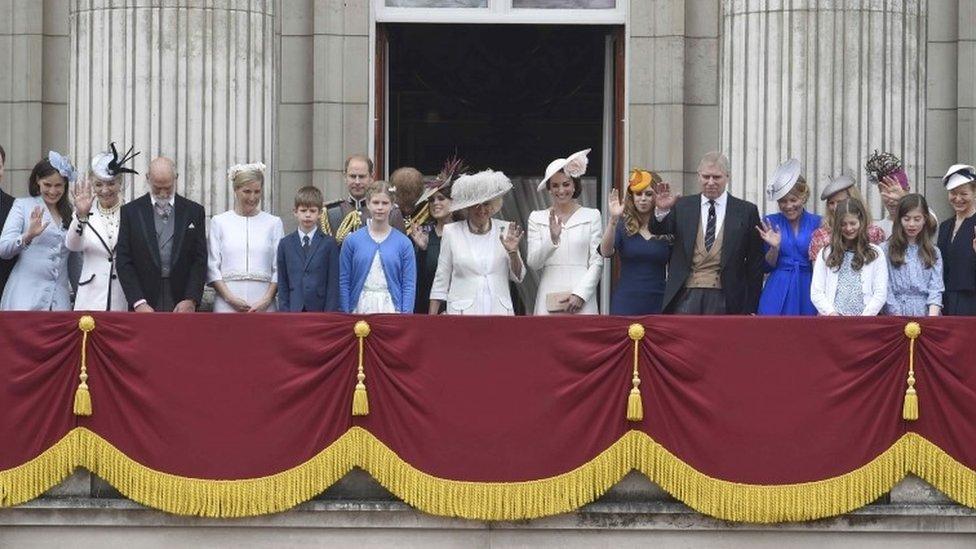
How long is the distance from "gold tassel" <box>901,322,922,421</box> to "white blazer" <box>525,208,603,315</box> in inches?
89.7

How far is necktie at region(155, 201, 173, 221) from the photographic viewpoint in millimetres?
16047

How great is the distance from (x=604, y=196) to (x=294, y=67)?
2.92 m

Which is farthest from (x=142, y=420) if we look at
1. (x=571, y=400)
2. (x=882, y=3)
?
(x=882, y=3)

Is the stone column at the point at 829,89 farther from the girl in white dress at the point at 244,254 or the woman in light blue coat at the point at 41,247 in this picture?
the woman in light blue coat at the point at 41,247

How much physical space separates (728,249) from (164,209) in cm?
379

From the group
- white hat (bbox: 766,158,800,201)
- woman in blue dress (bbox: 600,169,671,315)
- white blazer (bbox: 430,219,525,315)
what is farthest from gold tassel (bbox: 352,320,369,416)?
white hat (bbox: 766,158,800,201)

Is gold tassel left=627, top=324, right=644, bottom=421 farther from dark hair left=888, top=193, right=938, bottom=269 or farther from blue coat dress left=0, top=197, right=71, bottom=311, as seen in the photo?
blue coat dress left=0, top=197, right=71, bottom=311

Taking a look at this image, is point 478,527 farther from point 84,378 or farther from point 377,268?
point 84,378

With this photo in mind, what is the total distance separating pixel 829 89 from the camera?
18.4m

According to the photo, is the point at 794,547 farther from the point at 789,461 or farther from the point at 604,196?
the point at 604,196

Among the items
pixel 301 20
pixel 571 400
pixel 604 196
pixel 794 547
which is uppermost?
pixel 301 20

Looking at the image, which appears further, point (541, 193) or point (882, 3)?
point (541, 193)

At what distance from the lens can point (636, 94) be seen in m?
19.3

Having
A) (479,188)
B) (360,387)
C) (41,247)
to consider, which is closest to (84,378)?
(41,247)
